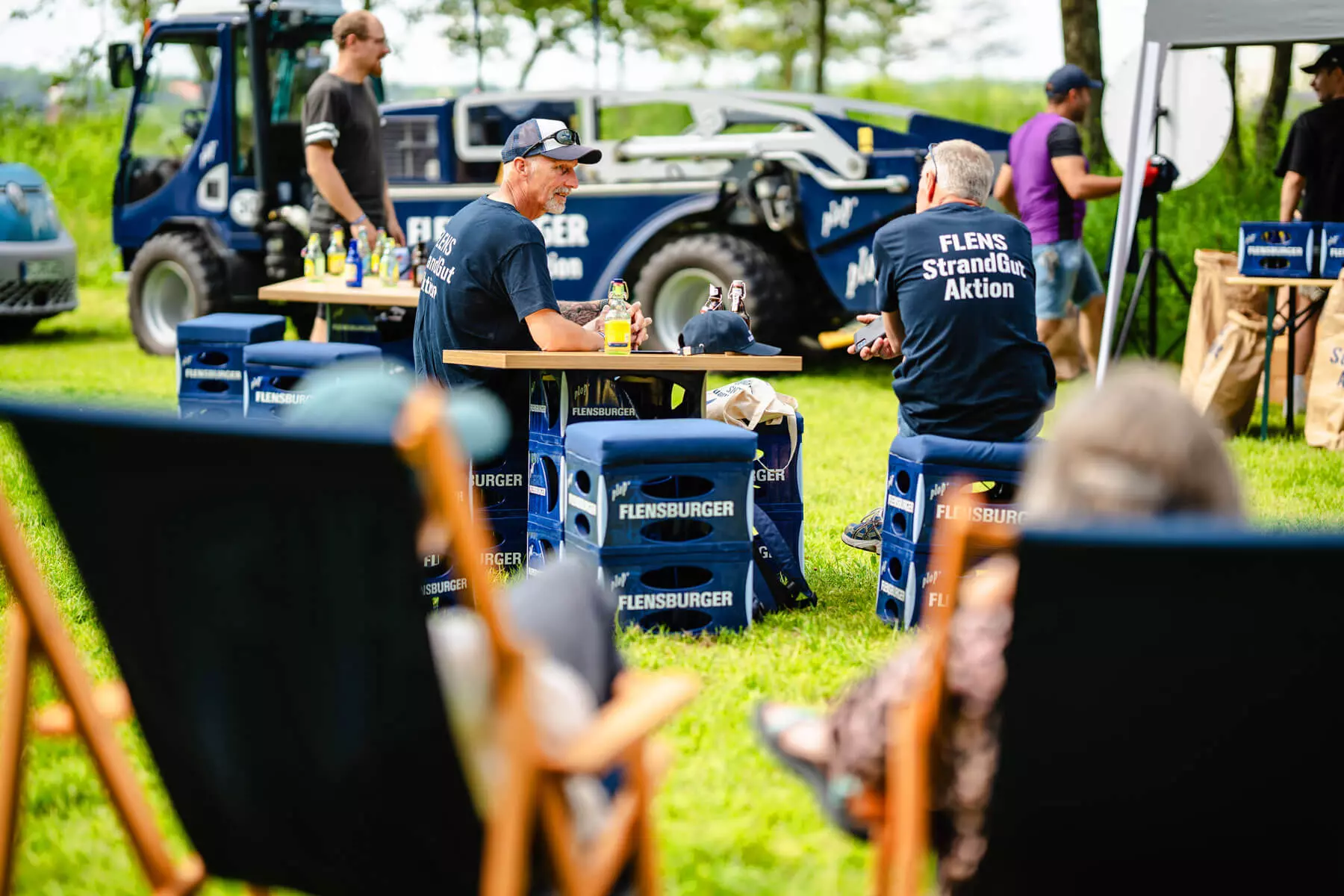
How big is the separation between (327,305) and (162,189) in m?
4.70

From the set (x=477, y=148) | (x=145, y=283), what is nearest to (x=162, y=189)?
(x=145, y=283)

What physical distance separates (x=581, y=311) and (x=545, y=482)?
749mm

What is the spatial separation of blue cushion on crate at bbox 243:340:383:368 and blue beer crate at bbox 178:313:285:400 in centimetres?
36

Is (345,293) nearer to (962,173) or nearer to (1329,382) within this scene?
(962,173)

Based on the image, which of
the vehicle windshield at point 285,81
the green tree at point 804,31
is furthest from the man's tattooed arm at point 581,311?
the green tree at point 804,31

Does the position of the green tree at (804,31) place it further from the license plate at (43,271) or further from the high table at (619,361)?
the high table at (619,361)

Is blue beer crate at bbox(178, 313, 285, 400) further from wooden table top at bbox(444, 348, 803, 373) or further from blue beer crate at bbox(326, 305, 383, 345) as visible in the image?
wooden table top at bbox(444, 348, 803, 373)

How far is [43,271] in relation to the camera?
12.5 m

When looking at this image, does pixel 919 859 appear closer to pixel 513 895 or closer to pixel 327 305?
pixel 513 895

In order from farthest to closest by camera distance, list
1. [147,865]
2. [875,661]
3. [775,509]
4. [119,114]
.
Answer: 1. [119,114]
2. [775,509]
3. [875,661]
4. [147,865]

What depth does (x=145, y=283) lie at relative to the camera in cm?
1206

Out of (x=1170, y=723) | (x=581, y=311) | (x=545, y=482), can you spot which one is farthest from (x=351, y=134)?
(x=1170, y=723)

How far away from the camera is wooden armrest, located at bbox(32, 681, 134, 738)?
7.44ft

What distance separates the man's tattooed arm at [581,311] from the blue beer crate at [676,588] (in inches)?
41.0
